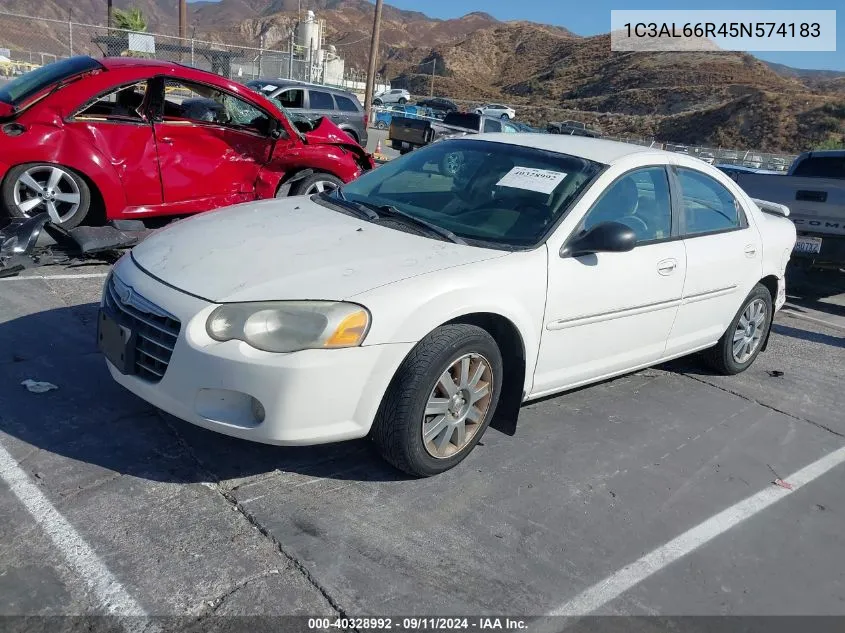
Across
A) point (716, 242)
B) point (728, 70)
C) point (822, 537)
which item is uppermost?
point (728, 70)

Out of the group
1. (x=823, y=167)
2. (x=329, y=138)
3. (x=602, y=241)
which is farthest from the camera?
(x=823, y=167)

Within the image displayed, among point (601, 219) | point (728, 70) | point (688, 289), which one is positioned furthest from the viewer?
point (728, 70)

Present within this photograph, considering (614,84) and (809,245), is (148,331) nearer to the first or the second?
(809,245)

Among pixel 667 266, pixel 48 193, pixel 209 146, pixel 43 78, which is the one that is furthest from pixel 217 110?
pixel 667 266

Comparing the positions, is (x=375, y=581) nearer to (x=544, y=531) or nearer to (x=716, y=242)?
(x=544, y=531)

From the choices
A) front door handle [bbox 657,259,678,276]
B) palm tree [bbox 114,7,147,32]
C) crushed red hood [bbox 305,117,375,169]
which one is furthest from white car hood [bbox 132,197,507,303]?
palm tree [bbox 114,7,147,32]

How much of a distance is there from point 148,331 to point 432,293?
3.92ft

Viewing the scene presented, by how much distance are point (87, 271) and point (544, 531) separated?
448cm

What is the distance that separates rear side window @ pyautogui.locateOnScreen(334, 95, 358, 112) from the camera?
17205 millimetres

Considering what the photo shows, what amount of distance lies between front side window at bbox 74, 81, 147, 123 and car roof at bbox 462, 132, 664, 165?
Answer: 3269mm

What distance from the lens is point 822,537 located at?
134 inches

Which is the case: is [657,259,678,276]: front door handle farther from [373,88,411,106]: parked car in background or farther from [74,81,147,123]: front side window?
[373,88,411,106]: parked car in background

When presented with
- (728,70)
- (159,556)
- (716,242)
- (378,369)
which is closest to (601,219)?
(716,242)

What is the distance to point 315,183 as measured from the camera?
24.3ft
